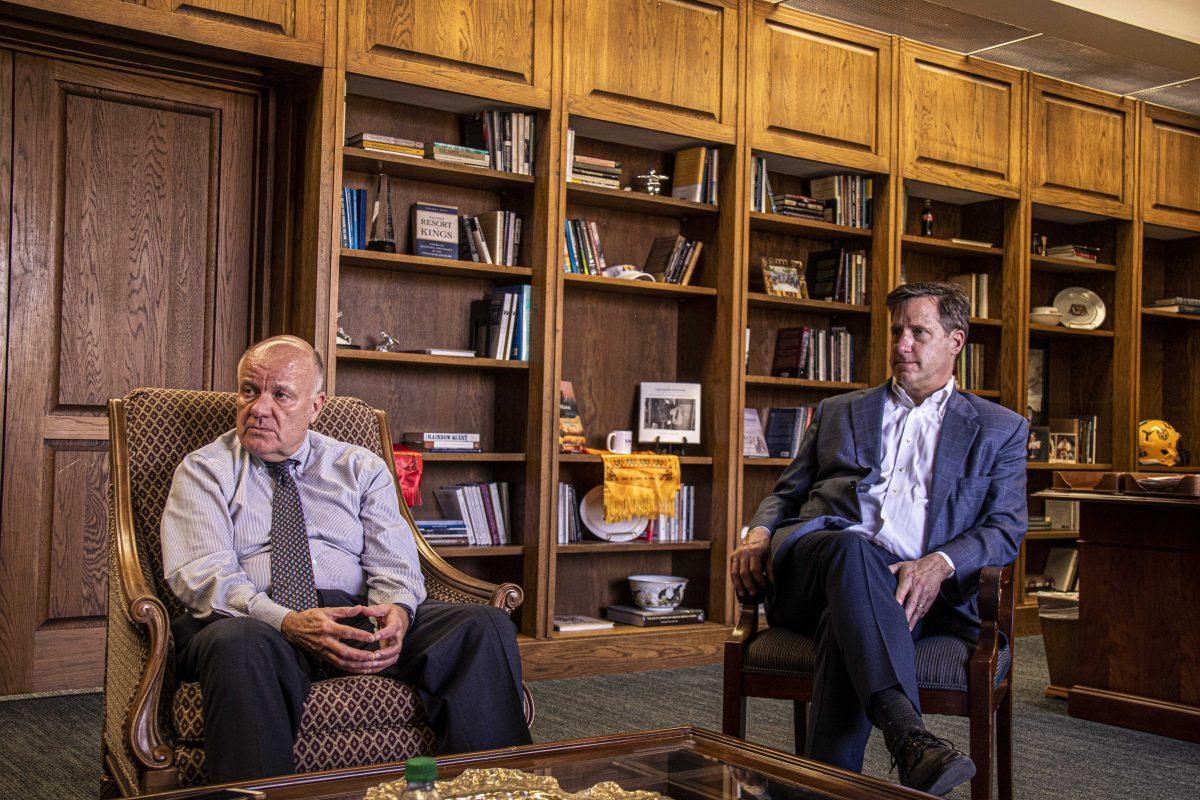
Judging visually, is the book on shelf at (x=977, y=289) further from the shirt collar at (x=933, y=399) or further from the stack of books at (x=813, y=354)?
the shirt collar at (x=933, y=399)

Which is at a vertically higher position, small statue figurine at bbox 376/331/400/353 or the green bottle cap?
small statue figurine at bbox 376/331/400/353

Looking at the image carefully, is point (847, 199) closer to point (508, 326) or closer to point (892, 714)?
Answer: point (508, 326)

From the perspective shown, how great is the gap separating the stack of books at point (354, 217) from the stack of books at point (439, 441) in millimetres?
710

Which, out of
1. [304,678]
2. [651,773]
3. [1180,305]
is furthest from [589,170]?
[1180,305]

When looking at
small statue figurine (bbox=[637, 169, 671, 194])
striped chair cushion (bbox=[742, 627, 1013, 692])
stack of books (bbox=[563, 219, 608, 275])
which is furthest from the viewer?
small statue figurine (bbox=[637, 169, 671, 194])

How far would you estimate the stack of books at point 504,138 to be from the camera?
14.1ft

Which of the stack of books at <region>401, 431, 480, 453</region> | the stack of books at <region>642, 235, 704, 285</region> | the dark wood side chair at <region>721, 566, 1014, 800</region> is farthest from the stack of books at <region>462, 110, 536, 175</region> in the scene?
the dark wood side chair at <region>721, 566, 1014, 800</region>

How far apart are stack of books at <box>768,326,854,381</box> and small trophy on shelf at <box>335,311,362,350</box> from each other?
1917 mm

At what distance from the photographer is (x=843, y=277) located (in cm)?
519

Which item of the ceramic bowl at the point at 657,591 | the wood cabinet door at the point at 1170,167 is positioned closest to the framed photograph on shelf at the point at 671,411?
the ceramic bowl at the point at 657,591

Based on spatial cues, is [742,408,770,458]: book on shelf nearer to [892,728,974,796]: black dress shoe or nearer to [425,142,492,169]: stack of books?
[425,142,492,169]: stack of books

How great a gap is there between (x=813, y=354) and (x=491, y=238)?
161cm

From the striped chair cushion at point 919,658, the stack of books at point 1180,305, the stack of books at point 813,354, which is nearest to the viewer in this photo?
the striped chair cushion at point 919,658

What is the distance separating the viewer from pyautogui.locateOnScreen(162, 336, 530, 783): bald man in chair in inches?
78.7
